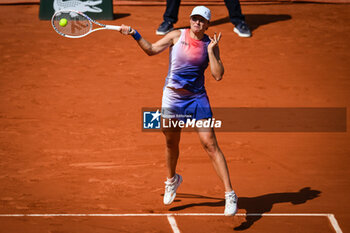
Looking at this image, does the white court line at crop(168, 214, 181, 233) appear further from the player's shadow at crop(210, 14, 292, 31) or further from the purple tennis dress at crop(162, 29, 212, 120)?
the player's shadow at crop(210, 14, 292, 31)

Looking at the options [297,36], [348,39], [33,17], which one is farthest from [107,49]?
[348,39]

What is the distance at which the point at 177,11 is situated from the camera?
1237 cm

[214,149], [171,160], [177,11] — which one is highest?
[214,149]

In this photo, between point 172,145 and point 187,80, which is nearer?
point 187,80

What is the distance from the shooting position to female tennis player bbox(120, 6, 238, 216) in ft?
18.9

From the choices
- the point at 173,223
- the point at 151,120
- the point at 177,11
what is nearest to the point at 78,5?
the point at 177,11

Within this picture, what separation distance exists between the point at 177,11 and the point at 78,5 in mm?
2316

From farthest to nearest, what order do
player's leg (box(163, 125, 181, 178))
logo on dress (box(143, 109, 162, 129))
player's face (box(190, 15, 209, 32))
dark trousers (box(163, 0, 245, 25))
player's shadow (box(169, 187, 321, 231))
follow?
dark trousers (box(163, 0, 245, 25)), logo on dress (box(143, 109, 162, 129)), player's shadow (box(169, 187, 321, 231)), player's leg (box(163, 125, 181, 178)), player's face (box(190, 15, 209, 32))

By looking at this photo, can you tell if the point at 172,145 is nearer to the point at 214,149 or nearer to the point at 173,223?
the point at 214,149

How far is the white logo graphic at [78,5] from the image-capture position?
42.8 feet

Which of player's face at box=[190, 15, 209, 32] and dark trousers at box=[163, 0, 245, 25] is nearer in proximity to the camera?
player's face at box=[190, 15, 209, 32]

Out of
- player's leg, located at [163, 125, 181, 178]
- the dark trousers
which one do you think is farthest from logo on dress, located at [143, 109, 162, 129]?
the dark trousers

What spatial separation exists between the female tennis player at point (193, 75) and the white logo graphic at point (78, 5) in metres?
7.54

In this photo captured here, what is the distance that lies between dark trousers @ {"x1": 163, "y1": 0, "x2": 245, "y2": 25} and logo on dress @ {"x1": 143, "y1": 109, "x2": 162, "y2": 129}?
3563 mm
